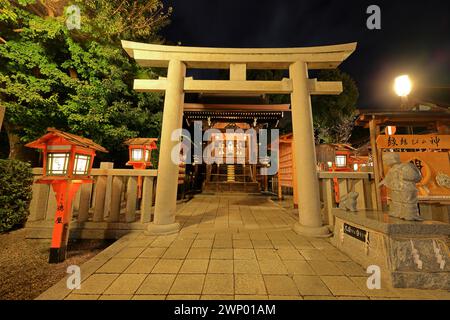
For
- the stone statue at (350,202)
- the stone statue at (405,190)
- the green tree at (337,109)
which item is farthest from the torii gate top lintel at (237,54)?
the green tree at (337,109)

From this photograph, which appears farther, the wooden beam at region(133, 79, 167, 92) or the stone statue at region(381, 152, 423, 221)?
the wooden beam at region(133, 79, 167, 92)

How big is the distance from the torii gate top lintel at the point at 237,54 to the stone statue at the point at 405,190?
371 cm

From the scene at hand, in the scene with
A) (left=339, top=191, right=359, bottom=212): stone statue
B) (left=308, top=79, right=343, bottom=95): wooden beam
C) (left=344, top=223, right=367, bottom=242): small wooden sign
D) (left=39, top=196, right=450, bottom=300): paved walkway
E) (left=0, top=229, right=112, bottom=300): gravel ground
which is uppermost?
(left=308, top=79, right=343, bottom=95): wooden beam

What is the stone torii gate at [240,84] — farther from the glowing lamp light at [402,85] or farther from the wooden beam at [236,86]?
the glowing lamp light at [402,85]

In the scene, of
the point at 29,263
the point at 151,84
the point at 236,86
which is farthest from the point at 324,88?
the point at 29,263

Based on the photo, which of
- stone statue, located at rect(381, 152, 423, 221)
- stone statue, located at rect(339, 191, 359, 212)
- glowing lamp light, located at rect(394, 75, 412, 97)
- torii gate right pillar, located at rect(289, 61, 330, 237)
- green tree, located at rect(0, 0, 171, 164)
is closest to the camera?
stone statue, located at rect(381, 152, 423, 221)

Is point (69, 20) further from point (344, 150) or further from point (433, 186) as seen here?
point (344, 150)

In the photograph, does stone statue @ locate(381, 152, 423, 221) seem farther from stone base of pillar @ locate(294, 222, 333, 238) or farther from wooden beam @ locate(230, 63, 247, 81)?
wooden beam @ locate(230, 63, 247, 81)

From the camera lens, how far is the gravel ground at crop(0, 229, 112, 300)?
2.63 m

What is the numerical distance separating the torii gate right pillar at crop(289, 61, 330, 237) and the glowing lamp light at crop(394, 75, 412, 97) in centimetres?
372

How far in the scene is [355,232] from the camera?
323 centimetres

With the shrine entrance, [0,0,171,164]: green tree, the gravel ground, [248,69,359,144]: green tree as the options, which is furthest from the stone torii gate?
[248,69,359,144]: green tree

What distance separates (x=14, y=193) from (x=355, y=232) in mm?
A: 8033
